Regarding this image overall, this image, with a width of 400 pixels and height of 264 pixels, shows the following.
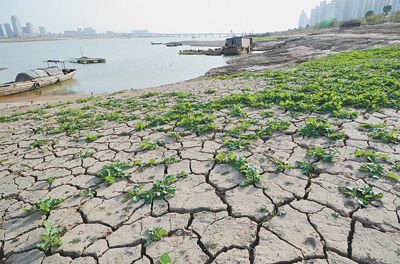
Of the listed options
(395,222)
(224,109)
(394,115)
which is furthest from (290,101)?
(395,222)

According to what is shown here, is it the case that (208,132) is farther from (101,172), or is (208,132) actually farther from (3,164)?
(3,164)

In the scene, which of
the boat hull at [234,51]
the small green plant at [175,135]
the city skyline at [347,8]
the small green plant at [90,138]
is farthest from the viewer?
the city skyline at [347,8]

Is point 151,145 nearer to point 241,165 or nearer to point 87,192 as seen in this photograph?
point 87,192

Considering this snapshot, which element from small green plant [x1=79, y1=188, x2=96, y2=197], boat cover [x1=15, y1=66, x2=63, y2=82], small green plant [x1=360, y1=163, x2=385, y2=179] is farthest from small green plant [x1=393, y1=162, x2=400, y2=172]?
boat cover [x1=15, y1=66, x2=63, y2=82]

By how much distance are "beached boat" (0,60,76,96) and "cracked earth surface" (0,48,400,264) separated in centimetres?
1518

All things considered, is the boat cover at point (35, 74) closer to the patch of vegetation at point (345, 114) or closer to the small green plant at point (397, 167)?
the patch of vegetation at point (345, 114)

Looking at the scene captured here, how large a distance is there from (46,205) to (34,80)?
18.8m

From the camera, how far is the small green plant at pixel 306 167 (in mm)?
2713

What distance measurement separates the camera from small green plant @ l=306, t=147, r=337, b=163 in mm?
2881

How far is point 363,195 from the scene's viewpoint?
89.7 inches

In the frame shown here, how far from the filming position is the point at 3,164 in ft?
11.8

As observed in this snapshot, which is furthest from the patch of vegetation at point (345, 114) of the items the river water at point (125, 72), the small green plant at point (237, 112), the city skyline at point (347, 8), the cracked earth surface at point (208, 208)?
the city skyline at point (347, 8)

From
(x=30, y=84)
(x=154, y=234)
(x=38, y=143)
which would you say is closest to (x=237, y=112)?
(x=154, y=234)

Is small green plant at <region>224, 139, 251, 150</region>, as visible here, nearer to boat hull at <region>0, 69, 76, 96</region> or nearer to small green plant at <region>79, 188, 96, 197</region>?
small green plant at <region>79, 188, 96, 197</region>
